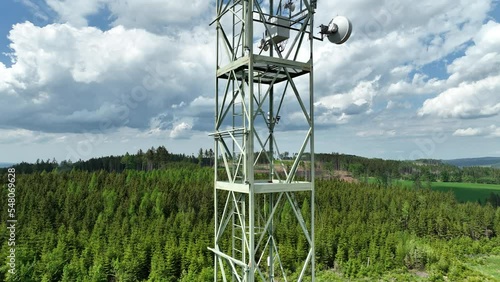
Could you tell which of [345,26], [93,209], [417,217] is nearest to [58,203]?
[93,209]

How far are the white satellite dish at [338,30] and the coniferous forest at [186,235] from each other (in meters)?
28.1

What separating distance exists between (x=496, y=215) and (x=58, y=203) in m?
83.6

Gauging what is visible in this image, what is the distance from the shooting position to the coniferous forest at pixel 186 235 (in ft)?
121

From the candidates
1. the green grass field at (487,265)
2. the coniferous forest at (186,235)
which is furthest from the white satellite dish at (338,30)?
the green grass field at (487,265)

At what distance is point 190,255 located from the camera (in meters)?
38.1

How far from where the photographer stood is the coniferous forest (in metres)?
36.8

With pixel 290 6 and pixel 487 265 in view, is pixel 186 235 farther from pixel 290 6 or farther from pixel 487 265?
pixel 487 265

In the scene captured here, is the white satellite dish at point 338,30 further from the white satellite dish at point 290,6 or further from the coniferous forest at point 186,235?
the coniferous forest at point 186,235

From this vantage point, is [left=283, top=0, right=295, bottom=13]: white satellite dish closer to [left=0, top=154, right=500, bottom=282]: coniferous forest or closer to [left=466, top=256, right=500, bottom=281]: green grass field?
[left=0, top=154, right=500, bottom=282]: coniferous forest

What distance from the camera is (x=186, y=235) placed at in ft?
148

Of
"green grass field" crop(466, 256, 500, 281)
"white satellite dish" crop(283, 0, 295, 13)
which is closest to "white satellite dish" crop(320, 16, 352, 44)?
"white satellite dish" crop(283, 0, 295, 13)

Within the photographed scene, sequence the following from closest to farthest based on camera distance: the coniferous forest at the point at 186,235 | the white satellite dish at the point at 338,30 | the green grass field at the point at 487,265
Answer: the white satellite dish at the point at 338,30, the coniferous forest at the point at 186,235, the green grass field at the point at 487,265

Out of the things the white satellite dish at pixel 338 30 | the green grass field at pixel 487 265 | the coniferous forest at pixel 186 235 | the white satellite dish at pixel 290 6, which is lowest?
the green grass field at pixel 487 265

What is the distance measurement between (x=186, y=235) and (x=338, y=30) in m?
39.7
